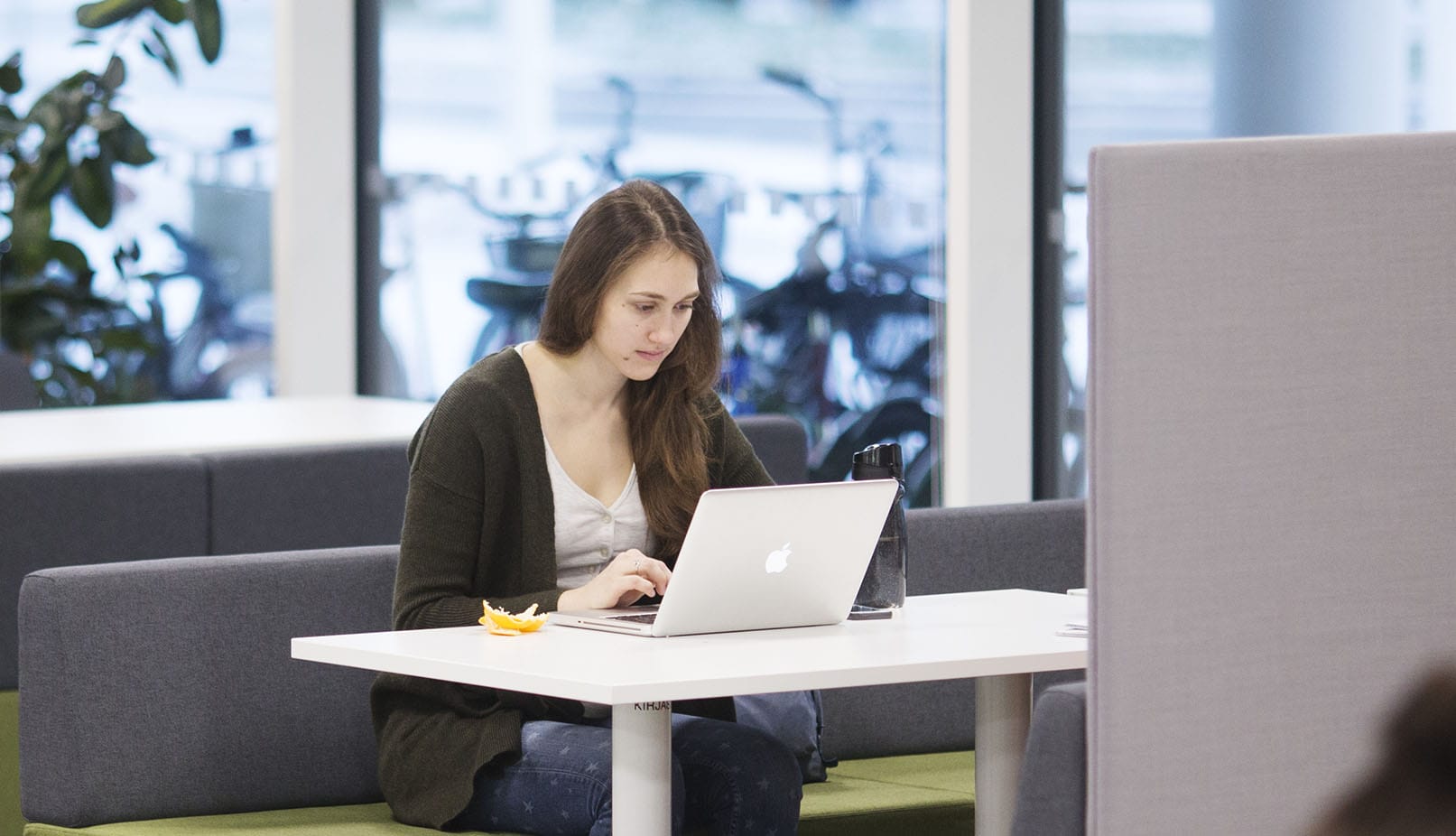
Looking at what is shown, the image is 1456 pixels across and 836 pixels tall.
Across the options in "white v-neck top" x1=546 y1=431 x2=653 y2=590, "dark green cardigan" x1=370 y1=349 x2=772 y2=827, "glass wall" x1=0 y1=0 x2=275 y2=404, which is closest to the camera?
"dark green cardigan" x1=370 y1=349 x2=772 y2=827

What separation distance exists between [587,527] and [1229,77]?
2.98 meters

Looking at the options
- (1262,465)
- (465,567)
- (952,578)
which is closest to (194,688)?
(465,567)

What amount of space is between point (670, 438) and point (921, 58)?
3.45m

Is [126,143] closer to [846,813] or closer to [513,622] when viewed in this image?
[846,813]

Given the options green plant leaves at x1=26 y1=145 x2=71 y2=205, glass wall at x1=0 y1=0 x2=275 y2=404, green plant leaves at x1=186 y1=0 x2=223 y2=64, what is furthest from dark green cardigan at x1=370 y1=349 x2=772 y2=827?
glass wall at x1=0 y1=0 x2=275 y2=404

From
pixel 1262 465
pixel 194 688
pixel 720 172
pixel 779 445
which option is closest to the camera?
pixel 1262 465

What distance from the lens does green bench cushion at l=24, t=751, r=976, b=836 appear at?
281 cm

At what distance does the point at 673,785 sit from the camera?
8.63 ft

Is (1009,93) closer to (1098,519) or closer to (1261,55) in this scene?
(1261,55)

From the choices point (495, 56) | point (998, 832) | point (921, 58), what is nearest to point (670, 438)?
point (998, 832)

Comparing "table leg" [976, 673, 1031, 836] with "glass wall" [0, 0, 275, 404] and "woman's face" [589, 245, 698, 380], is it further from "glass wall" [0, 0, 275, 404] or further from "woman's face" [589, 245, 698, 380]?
"glass wall" [0, 0, 275, 404]

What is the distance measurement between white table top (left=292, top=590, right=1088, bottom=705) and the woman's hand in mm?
87

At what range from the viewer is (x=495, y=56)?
691cm

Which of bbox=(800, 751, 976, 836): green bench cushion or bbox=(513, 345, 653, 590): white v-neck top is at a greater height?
bbox=(513, 345, 653, 590): white v-neck top
